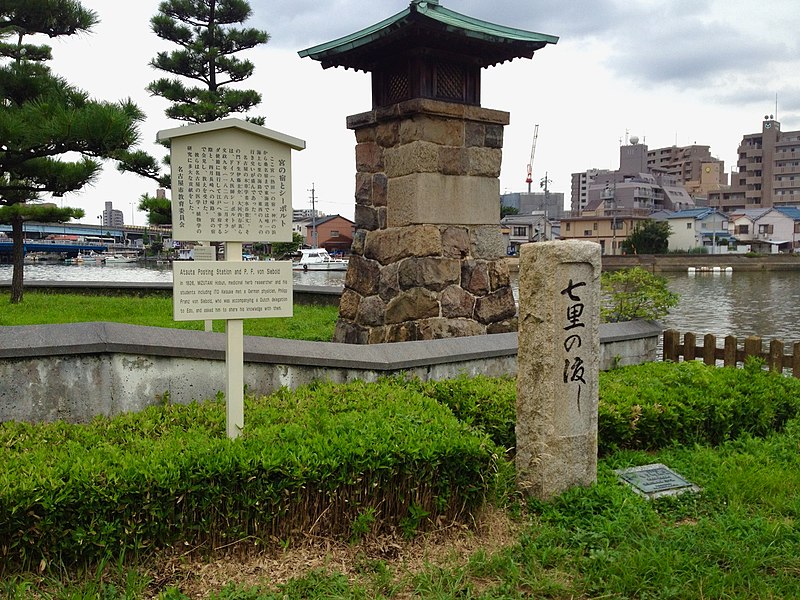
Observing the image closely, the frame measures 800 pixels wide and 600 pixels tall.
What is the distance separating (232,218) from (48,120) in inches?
175

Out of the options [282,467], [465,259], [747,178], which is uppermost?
[747,178]

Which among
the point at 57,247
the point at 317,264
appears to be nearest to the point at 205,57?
the point at 317,264

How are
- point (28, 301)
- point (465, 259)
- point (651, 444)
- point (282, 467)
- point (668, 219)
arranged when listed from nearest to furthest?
1. point (282, 467)
2. point (651, 444)
3. point (465, 259)
4. point (28, 301)
5. point (668, 219)

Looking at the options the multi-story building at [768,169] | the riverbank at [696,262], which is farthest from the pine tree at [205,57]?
the multi-story building at [768,169]

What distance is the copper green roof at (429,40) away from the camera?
717cm

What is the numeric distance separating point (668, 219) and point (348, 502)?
64589 mm

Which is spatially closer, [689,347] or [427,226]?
[427,226]

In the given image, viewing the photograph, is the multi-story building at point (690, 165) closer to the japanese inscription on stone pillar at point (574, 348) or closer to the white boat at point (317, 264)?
the white boat at point (317, 264)

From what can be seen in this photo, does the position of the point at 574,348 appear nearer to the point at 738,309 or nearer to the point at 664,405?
the point at 664,405

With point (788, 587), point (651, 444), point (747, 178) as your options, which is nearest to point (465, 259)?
point (651, 444)

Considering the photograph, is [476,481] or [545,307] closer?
[476,481]

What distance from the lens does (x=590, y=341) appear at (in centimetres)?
443

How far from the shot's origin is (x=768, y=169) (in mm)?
74250

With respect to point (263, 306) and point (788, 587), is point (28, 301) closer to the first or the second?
point (263, 306)
